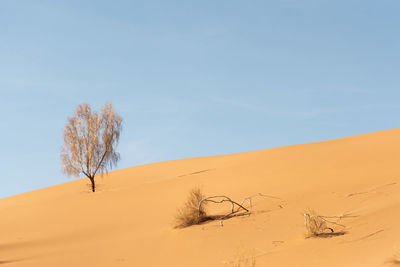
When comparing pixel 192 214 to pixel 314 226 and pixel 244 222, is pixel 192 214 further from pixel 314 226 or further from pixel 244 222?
pixel 314 226

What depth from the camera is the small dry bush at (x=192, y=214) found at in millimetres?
9836

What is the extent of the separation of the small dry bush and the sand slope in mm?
271

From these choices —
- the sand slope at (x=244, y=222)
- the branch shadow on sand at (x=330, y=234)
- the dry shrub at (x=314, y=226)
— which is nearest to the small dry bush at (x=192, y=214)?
the sand slope at (x=244, y=222)

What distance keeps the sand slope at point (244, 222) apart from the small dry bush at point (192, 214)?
0.27 m

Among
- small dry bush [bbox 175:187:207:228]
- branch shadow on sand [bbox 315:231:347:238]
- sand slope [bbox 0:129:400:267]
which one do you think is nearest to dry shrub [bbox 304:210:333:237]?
branch shadow on sand [bbox 315:231:347:238]

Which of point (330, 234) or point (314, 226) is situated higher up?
point (314, 226)

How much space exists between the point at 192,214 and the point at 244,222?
117 cm

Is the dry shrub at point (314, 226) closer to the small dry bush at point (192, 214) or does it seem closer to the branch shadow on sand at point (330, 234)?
the branch shadow on sand at point (330, 234)

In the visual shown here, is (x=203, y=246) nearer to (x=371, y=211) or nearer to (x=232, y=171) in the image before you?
(x=371, y=211)

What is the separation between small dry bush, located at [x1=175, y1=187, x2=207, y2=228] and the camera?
387 inches

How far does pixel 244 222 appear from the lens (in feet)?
30.7

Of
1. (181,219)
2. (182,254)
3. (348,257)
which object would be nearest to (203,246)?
(182,254)

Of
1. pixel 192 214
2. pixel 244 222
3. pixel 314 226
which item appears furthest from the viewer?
pixel 192 214

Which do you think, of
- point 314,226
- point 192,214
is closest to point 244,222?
point 192,214
